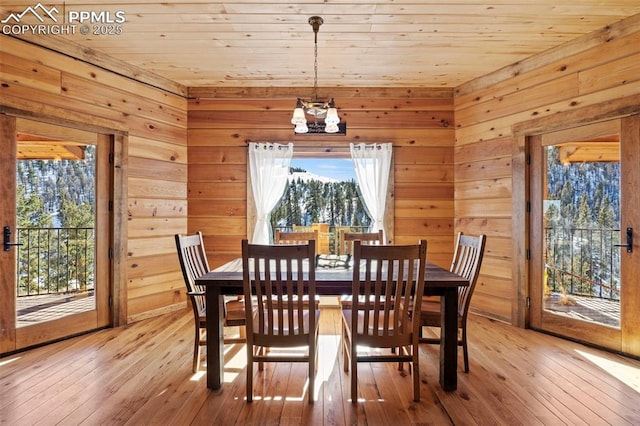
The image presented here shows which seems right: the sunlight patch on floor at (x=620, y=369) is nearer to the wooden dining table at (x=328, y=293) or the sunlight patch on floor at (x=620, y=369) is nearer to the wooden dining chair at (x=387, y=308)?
the wooden dining table at (x=328, y=293)

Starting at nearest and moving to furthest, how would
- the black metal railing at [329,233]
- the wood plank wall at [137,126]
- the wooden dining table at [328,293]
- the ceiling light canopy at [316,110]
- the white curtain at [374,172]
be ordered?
the wooden dining table at [328,293] < the ceiling light canopy at [316,110] < the wood plank wall at [137,126] < the white curtain at [374,172] < the black metal railing at [329,233]

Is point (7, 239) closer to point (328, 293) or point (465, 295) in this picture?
point (328, 293)

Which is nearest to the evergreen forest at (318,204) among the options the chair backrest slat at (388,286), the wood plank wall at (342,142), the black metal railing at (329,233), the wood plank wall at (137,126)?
the black metal railing at (329,233)

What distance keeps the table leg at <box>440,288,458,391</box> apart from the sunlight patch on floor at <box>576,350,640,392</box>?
4.06ft

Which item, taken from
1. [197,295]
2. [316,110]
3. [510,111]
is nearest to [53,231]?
[197,295]

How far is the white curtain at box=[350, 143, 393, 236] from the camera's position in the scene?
4.46 m

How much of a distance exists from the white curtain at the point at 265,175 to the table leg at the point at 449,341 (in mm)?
2628

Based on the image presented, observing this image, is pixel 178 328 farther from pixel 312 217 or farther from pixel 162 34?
pixel 162 34

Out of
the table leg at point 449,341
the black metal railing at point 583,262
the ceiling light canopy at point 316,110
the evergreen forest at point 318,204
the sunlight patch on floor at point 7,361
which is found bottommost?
the sunlight patch on floor at point 7,361

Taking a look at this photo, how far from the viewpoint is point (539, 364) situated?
9.22ft

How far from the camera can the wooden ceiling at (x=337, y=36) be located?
110 inches

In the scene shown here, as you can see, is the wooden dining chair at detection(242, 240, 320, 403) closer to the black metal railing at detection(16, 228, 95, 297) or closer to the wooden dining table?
the wooden dining table

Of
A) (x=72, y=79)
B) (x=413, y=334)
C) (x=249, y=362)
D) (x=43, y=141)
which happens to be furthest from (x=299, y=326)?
(x=72, y=79)

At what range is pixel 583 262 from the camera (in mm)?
3354
